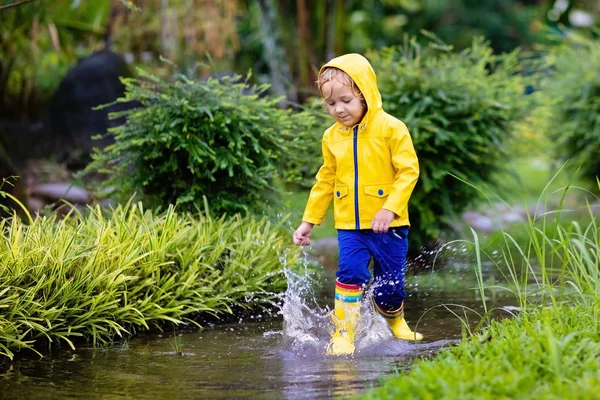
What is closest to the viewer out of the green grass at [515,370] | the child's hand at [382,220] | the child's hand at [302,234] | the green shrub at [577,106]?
the green grass at [515,370]

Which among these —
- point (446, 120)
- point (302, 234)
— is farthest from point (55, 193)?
point (302, 234)

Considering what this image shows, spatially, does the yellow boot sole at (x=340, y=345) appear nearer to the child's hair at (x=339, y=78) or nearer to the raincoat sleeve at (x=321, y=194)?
the raincoat sleeve at (x=321, y=194)

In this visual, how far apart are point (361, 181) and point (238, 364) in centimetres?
115

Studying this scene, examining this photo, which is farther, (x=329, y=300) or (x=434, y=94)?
(x=434, y=94)

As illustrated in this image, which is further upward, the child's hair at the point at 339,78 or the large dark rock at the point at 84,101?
the child's hair at the point at 339,78

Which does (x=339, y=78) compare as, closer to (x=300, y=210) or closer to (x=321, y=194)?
(x=321, y=194)

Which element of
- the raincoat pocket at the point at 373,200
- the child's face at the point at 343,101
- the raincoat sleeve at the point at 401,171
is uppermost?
the child's face at the point at 343,101

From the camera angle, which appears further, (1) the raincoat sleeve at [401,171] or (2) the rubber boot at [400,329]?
(2) the rubber boot at [400,329]

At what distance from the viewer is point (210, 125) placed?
5516 millimetres

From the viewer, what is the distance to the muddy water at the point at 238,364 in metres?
3.29

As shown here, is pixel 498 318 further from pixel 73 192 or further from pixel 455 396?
pixel 73 192

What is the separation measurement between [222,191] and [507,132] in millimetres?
2777

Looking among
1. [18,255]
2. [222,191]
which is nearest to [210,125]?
[222,191]

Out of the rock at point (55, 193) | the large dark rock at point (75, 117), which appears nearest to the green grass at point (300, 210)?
the rock at point (55, 193)
